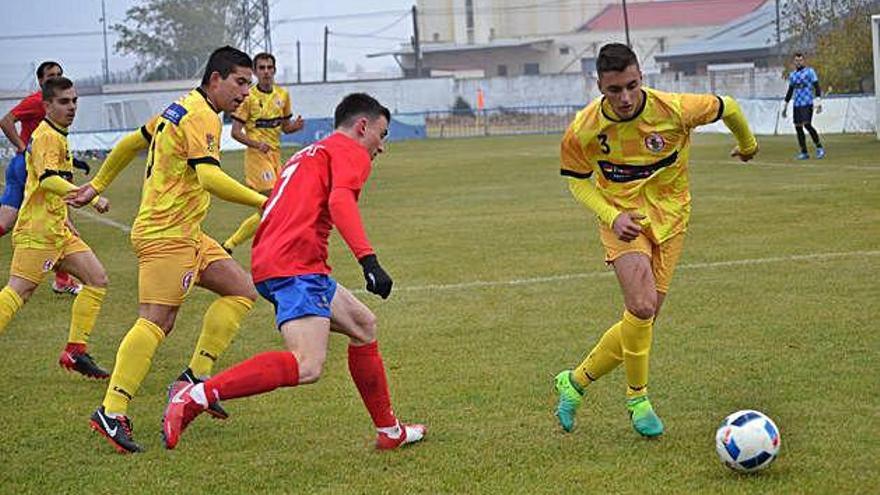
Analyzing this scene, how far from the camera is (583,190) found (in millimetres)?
6949

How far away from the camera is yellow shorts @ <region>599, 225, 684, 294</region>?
6777 mm

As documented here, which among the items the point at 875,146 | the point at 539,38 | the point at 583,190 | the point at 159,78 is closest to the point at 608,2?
the point at 539,38

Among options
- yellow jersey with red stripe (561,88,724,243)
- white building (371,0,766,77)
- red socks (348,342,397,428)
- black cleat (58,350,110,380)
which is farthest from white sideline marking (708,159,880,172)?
white building (371,0,766,77)

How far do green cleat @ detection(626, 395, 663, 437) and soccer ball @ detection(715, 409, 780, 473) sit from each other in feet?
2.28

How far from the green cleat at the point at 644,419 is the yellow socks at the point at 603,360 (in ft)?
0.95

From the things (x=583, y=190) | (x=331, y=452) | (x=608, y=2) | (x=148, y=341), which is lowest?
(x=331, y=452)

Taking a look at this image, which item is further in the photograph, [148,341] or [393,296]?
[393,296]

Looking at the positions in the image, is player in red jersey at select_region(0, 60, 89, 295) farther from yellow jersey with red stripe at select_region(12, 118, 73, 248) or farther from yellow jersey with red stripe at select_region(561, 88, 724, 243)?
yellow jersey with red stripe at select_region(561, 88, 724, 243)

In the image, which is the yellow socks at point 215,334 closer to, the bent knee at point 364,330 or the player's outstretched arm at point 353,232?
the bent knee at point 364,330

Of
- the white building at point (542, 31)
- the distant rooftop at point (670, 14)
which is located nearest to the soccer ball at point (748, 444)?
the white building at point (542, 31)

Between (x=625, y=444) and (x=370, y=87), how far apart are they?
59.2m

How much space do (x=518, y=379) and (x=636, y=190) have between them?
1833 mm

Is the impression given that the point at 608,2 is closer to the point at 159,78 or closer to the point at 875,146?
the point at 159,78

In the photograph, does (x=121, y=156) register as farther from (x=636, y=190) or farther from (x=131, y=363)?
(x=636, y=190)
